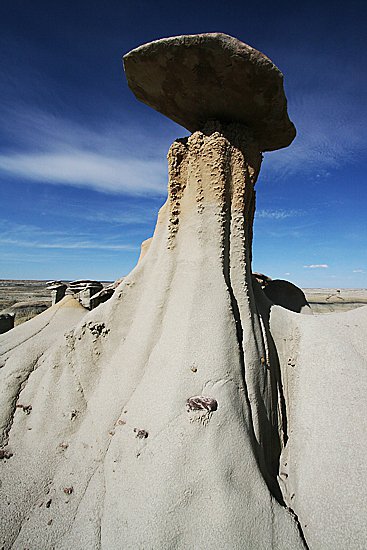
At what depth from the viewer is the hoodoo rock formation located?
2.06 meters

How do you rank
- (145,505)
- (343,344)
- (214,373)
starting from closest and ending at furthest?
(145,505), (214,373), (343,344)

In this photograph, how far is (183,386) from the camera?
8.21 ft

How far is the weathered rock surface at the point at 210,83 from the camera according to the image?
2.75m

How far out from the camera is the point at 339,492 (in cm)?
216

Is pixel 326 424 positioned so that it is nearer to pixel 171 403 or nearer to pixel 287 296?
pixel 171 403

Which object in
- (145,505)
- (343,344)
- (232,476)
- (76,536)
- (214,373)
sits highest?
(343,344)

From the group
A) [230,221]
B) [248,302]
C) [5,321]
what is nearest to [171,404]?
[248,302]

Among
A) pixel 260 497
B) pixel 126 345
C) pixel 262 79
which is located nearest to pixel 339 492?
pixel 260 497

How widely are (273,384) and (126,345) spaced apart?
162cm

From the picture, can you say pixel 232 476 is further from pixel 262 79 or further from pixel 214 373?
pixel 262 79

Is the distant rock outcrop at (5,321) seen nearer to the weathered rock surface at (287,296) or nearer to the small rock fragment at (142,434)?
the weathered rock surface at (287,296)

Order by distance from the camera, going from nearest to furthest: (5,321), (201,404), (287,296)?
1. (201,404)
2. (287,296)
3. (5,321)

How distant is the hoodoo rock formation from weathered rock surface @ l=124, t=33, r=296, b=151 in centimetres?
1

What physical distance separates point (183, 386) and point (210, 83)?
306 centimetres
